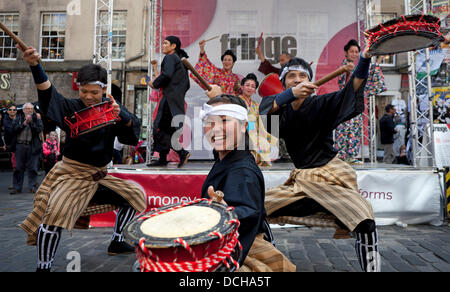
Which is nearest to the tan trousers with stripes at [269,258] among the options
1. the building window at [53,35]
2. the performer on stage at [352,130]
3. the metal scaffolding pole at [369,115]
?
the performer on stage at [352,130]

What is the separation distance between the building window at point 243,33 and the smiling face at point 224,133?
264 inches

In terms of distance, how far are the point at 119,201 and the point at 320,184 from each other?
6.23 feet

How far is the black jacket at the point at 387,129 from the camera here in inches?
343

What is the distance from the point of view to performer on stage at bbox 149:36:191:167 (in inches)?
211

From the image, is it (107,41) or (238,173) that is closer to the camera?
(238,173)

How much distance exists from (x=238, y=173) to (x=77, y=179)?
5.41ft

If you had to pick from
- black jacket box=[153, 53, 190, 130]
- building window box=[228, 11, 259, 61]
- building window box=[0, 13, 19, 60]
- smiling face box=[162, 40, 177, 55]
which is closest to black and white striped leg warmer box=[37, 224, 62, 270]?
black jacket box=[153, 53, 190, 130]

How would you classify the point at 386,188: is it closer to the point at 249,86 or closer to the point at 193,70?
the point at 249,86

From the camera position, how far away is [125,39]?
45.7ft

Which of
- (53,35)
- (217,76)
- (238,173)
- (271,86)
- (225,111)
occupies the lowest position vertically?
(238,173)

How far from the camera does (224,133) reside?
1.84m

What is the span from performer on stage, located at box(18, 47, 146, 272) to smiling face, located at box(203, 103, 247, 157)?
118 cm

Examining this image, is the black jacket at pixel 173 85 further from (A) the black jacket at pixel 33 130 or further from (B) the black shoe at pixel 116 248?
(A) the black jacket at pixel 33 130

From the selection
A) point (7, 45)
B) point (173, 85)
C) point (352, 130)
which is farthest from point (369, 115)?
point (7, 45)
